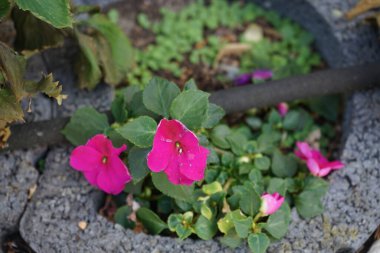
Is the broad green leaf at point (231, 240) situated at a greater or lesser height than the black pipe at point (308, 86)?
lesser

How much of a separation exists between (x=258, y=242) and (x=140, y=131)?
435 mm

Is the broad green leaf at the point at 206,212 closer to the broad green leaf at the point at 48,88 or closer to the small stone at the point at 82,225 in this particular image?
the small stone at the point at 82,225

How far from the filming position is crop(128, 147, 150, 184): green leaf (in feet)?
5.44

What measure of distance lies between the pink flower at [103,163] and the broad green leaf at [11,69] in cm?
23

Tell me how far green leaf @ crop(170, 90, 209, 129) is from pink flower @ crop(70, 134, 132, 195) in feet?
0.72

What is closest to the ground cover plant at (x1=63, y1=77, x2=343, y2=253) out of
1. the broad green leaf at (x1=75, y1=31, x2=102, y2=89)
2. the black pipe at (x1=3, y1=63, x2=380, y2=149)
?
the black pipe at (x1=3, y1=63, x2=380, y2=149)

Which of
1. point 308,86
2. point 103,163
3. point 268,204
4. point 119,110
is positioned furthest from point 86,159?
point 308,86

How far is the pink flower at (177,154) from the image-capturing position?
1.55 meters

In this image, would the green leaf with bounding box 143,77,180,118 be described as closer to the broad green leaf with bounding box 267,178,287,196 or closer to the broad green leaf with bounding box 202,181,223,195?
the broad green leaf with bounding box 202,181,223,195

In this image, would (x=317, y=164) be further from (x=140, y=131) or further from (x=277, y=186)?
(x=140, y=131)

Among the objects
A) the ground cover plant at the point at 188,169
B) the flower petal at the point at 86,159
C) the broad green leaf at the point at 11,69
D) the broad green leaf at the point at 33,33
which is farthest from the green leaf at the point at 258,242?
the broad green leaf at the point at 33,33

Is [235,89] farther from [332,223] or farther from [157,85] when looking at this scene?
[332,223]

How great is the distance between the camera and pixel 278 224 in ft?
5.68

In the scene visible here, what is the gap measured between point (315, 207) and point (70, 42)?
106cm
